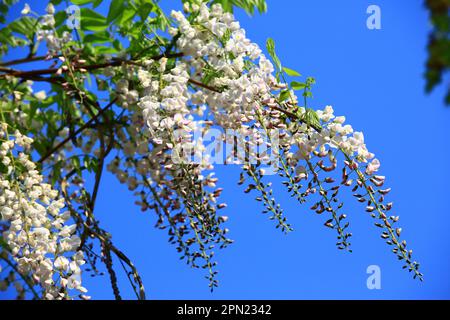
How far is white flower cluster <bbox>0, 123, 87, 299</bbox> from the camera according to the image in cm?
160

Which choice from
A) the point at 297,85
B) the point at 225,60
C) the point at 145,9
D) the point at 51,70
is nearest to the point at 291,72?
the point at 297,85

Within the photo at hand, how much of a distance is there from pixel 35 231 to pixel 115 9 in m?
0.69

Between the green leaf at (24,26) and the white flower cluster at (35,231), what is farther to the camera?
the green leaf at (24,26)

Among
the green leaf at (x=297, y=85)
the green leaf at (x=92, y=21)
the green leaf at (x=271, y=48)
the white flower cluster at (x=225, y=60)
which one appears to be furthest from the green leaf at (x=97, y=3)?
the green leaf at (x=297, y=85)

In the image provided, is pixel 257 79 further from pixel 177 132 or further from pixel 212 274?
pixel 212 274

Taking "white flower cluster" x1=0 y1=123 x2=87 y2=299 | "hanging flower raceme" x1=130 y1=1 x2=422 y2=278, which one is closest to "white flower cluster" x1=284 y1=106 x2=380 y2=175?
"hanging flower raceme" x1=130 y1=1 x2=422 y2=278

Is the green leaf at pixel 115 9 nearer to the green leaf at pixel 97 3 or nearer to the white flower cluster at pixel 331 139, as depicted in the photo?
the green leaf at pixel 97 3

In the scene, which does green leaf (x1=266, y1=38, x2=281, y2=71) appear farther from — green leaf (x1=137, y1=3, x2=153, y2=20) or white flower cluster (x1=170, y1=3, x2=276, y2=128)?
green leaf (x1=137, y1=3, x2=153, y2=20)

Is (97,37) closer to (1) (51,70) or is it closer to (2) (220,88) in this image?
(1) (51,70)

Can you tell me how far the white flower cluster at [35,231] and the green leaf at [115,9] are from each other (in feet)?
1.64

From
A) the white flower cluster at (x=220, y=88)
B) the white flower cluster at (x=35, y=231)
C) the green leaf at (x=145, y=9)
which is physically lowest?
the white flower cluster at (x=35, y=231)

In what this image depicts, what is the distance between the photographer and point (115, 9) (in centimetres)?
169

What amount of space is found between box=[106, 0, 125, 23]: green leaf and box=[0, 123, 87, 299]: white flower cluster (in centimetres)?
50

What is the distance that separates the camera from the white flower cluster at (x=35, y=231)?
5.26 feet
